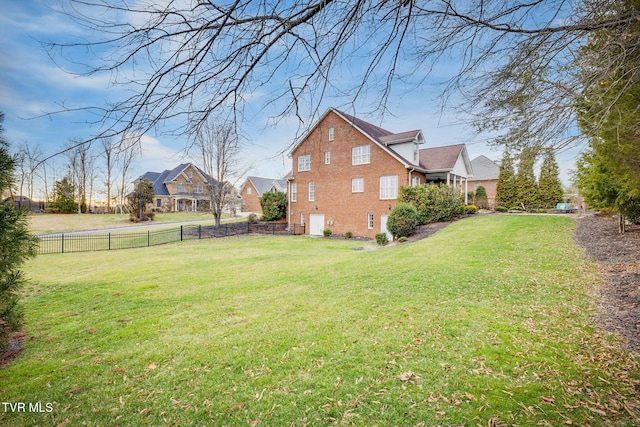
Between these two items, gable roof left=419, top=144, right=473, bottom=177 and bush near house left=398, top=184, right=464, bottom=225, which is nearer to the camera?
bush near house left=398, top=184, right=464, bottom=225

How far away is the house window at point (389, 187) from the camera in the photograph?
21227mm

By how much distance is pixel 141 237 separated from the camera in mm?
21906

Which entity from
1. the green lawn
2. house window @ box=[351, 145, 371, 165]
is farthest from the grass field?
the green lawn

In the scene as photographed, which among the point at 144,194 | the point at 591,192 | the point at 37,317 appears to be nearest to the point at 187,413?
the point at 37,317

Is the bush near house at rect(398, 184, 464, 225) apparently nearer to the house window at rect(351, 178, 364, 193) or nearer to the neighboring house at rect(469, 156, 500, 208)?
the house window at rect(351, 178, 364, 193)

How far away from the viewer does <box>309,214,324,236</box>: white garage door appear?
2514cm

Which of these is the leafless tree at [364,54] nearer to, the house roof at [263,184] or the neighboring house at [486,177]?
the neighboring house at [486,177]

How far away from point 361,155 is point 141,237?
18.1 meters

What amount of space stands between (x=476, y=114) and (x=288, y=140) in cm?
295

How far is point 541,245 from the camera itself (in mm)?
11328

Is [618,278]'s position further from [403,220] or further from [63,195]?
[63,195]

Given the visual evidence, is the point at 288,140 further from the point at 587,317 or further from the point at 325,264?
the point at 325,264

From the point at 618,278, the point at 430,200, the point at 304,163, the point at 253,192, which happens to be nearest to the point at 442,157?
the point at 430,200

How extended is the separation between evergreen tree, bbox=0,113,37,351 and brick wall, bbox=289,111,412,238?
17.7 meters
